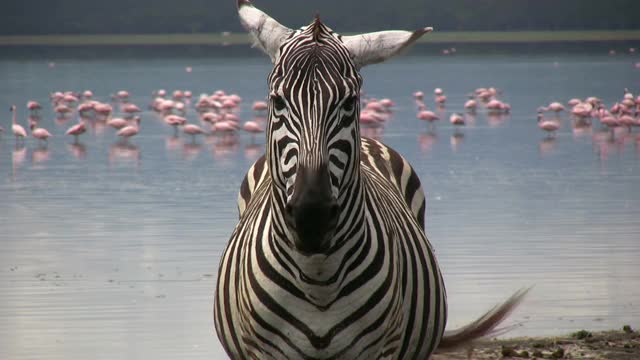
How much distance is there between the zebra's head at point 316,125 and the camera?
3891mm

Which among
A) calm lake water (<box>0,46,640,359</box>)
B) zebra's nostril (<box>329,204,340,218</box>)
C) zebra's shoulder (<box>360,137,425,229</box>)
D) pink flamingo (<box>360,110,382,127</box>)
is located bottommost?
pink flamingo (<box>360,110,382,127</box>)

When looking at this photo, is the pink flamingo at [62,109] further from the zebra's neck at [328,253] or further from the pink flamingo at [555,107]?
the zebra's neck at [328,253]

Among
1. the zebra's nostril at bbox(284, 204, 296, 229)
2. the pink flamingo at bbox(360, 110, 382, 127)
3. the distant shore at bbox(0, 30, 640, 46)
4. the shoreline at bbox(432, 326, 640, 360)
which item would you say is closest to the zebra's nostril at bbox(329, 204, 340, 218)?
the zebra's nostril at bbox(284, 204, 296, 229)

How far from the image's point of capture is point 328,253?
13.8 ft

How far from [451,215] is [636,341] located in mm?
5256

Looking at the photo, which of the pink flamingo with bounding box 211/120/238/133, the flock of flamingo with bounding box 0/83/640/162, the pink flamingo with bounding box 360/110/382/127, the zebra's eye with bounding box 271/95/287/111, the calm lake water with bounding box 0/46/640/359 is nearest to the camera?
the zebra's eye with bounding box 271/95/287/111

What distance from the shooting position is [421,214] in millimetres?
6152

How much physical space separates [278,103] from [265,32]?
1.37ft

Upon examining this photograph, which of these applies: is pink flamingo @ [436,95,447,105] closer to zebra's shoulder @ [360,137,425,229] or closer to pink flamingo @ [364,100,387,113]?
pink flamingo @ [364,100,387,113]

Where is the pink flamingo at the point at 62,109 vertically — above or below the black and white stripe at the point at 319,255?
below

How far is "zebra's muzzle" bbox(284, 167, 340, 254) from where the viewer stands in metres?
3.85

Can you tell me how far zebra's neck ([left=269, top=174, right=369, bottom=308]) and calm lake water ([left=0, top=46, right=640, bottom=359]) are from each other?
319 centimetres

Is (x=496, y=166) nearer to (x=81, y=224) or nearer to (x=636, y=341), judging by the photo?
(x=81, y=224)

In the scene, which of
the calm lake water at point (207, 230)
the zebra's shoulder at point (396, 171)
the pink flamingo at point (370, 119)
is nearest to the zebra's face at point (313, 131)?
the zebra's shoulder at point (396, 171)
